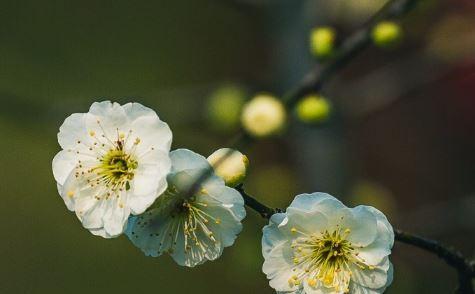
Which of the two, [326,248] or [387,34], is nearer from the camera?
[326,248]

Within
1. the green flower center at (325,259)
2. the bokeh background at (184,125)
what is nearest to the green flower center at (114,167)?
the green flower center at (325,259)

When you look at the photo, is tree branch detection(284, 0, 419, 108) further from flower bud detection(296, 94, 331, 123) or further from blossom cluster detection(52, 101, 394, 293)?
blossom cluster detection(52, 101, 394, 293)

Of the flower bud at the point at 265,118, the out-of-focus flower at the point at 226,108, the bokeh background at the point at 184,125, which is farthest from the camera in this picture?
the bokeh background at the point at 184,125

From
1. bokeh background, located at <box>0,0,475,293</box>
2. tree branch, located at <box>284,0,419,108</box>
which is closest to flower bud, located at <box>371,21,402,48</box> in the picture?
tree branch, located at <box>284,0,419,108</box>

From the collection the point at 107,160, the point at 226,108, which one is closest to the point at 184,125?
the point at 226,108

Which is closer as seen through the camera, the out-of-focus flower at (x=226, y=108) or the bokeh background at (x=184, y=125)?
the out-of-focus flower at (x=226, y=108)

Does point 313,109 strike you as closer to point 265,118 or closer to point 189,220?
point 265,118

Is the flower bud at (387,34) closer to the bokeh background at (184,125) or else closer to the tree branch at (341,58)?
the tree branch at (341,58)
